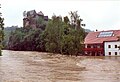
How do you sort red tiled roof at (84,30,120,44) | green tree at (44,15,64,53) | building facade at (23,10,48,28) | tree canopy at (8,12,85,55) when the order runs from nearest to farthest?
tree canopy at (8,12,85,55), green tree at (44,15,64,53), red tiled roof at (84,30,120,44), building facade at (23,10,48,28)

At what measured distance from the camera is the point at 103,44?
8012cm

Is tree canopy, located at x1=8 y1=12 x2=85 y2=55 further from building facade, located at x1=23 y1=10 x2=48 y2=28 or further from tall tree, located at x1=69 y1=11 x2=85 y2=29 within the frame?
building facade, located at x1=23 y1=10 x2=48 y2=28

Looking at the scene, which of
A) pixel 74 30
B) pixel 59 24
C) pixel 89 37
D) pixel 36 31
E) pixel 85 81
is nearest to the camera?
pixel 85 81

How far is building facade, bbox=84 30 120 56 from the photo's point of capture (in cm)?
7843

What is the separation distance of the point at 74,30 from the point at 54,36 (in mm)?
10303

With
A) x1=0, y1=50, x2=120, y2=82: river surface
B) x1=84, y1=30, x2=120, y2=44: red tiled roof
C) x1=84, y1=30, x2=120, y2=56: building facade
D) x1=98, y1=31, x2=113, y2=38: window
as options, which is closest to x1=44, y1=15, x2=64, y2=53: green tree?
x1=84, y1=30, x2=120, y2=56: building facade

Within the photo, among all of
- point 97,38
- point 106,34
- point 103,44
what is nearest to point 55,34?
point 103,44

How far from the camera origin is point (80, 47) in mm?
68562

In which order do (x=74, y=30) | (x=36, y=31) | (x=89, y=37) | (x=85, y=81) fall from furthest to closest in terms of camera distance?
(x=36, y=31)
(x=89, y=37)
(x=74, y=30)
(x=85, y=81)

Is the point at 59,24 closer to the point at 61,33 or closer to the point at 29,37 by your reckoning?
the point at 61,33

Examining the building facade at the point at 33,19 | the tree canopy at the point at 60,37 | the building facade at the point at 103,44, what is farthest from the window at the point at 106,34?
the building facade at the point at 33,19

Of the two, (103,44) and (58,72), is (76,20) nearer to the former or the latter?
(103,44)

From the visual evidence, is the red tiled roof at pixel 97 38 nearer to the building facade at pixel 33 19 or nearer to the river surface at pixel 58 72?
the building facade at pixel 33 19

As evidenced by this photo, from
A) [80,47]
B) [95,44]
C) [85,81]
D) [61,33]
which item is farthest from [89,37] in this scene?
[85,81]
